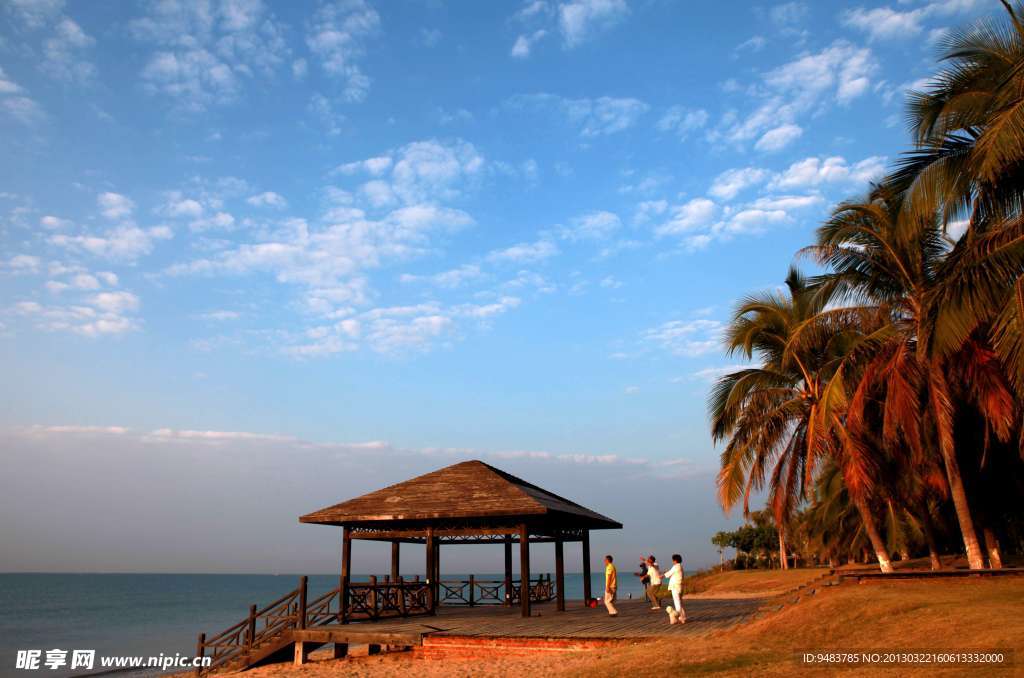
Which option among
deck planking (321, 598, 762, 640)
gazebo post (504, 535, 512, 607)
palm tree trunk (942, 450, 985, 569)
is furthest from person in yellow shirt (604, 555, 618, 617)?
palm tree trunk (942, 450, 985, 569)

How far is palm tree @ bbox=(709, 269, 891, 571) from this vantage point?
849 inches

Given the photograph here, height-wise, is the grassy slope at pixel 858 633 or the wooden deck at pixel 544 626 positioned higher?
the grassy slope at pixel 858 633

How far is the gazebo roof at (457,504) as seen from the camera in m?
18.2

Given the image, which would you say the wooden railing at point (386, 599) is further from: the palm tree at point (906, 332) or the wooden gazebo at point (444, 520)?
the palm tree at point (906, 332)

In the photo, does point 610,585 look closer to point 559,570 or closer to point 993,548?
point 559,570

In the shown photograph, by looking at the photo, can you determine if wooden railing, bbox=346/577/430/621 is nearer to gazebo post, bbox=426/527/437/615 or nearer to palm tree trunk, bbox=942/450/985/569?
gazebo post, bbox=426/527/437/615

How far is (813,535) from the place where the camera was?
4303 cm

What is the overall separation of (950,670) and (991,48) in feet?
38.2

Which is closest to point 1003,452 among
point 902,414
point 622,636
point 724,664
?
point 902,414

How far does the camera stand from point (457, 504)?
18.8m

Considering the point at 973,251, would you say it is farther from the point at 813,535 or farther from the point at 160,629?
the point at 160,629

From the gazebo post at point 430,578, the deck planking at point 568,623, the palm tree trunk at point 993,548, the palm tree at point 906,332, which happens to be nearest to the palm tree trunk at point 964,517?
the palm tree at point 906,332

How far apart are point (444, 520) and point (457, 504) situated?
2.53 feet

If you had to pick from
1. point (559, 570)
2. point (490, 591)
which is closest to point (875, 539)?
point (559, 570)
